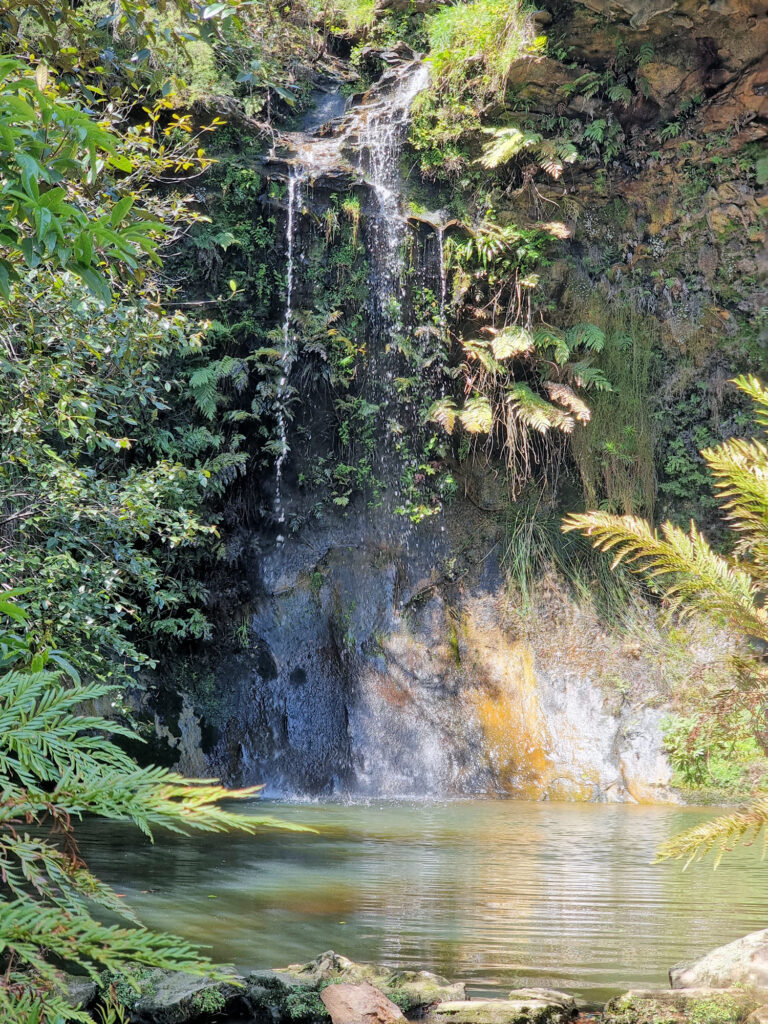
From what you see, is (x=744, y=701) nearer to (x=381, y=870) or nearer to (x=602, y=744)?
(x=381, y=870)

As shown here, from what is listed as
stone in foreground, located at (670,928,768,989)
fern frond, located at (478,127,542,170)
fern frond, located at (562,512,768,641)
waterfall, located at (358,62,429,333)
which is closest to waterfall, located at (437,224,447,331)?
waterfall, located at (358,62,429,333)

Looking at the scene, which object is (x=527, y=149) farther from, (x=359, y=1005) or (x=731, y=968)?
(x=359, y=1005)

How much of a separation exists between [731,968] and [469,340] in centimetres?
888

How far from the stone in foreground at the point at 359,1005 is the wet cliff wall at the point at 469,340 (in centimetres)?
696

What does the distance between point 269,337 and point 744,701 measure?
350 inches

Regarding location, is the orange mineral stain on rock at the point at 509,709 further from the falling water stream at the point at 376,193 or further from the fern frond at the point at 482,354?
the fern frond at the point at 482,354

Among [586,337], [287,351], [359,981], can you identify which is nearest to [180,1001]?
[359,981]

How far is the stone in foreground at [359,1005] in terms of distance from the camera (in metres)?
3.06

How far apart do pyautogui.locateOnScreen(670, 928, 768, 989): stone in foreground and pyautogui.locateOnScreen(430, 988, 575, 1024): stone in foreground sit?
0.52 metres

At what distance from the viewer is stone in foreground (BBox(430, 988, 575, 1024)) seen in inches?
122

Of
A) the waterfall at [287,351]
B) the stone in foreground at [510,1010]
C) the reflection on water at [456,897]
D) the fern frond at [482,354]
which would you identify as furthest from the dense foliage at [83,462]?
the fern frond at [482,354]

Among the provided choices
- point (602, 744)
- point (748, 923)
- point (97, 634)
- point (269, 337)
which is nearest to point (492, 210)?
point (269, 337)

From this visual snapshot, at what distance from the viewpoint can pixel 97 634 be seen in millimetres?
5969

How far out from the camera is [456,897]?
493 centimetres
